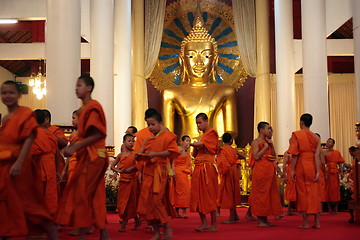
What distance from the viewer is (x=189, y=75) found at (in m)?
16.0

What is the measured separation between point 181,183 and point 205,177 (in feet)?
9.81

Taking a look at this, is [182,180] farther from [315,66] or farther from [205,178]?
[315,66]

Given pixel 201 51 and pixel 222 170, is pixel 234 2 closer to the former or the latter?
pixel 201 51

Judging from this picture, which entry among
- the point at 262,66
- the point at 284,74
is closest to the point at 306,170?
the point at 284,74

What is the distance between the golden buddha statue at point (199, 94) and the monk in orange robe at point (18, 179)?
10.6m

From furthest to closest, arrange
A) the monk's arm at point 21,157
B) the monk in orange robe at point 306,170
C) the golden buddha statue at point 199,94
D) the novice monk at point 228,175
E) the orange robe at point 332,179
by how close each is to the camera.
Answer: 1. the golden buddha statue at point 199,94
2. the orange robe at point 332,179
3. the novice monk at point 228,175
4. the monk in orange robe at point 306,170
5. the monk's arm at point 21,157

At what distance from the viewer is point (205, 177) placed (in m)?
7.05

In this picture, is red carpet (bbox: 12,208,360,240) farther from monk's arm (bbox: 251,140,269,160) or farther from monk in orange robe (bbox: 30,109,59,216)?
monk's arm (bbox: 251,140,269,160)

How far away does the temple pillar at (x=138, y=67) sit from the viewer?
48.9ft

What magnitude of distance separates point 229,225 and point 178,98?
7.91 meters

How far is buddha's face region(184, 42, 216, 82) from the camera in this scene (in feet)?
52.2

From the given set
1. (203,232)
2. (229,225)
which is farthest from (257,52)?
(203,232)

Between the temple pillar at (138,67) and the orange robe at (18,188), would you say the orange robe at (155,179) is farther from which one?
the temple pillar at (138,67)

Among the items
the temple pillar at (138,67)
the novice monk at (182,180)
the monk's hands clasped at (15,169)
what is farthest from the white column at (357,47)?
the temple pillar at (138,67)
